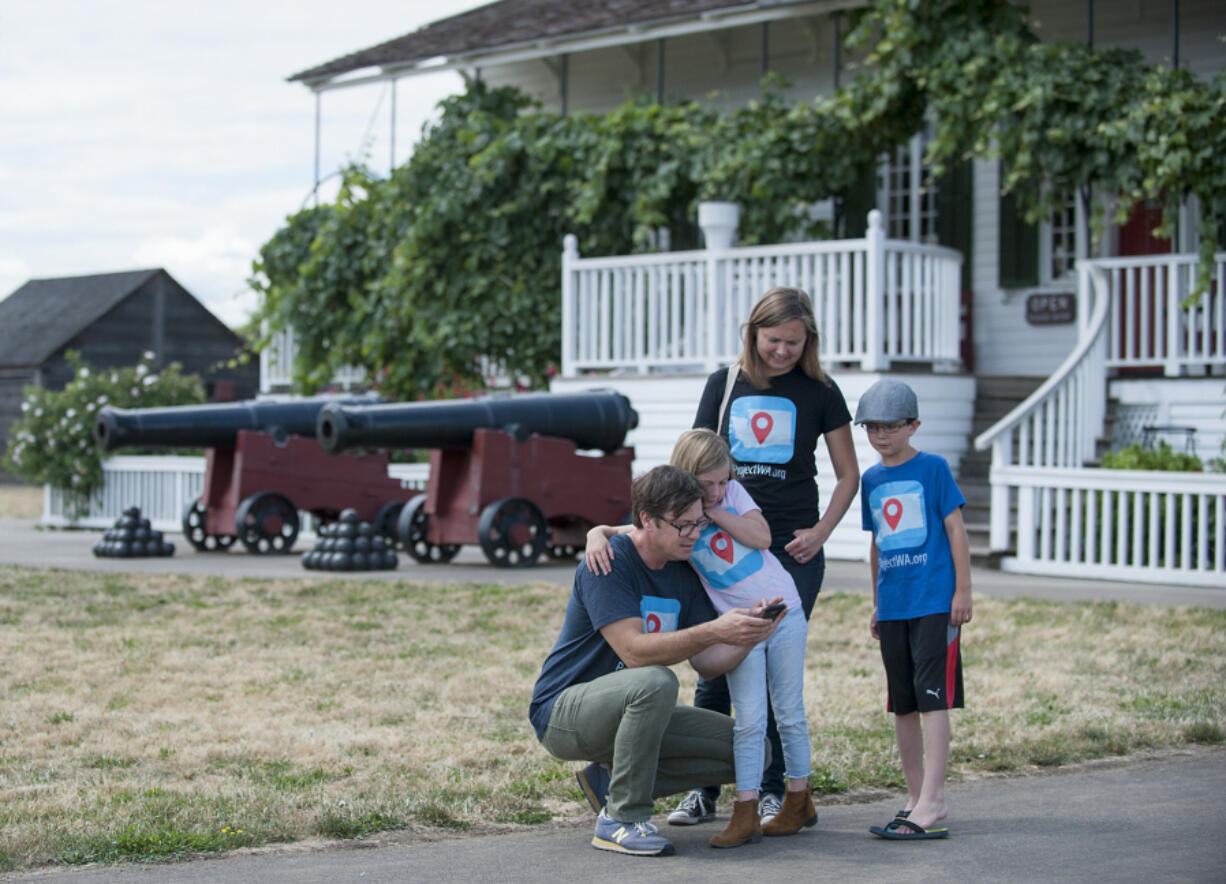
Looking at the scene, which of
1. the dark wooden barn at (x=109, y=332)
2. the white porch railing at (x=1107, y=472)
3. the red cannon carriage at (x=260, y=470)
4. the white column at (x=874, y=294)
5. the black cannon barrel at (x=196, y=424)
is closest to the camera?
the white porch railing at (x=1107, y=472)

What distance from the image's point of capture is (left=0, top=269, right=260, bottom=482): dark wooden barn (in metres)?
42.1

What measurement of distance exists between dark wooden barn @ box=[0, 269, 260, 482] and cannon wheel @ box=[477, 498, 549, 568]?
1174 inches

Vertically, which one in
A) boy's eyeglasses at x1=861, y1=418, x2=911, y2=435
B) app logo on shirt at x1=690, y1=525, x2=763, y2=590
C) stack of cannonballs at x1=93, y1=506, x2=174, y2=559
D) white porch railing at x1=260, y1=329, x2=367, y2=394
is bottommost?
stack of cannonballs at x1=93, y1=506, x2=174, y2=559

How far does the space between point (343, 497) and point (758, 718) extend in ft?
37.6

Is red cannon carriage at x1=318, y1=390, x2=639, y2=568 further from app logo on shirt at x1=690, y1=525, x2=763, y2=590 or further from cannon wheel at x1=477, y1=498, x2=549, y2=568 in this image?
app logo on shirt at x1=690, y1=525, x2=763, y2=590

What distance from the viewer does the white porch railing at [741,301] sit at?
49.0ft

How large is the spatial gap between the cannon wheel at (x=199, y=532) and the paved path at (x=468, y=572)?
123 mm

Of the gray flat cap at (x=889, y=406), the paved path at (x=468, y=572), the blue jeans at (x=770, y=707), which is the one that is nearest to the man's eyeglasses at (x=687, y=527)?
the blue jeans at (x=770, y=707)

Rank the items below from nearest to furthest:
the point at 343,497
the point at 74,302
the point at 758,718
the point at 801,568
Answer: the point at 758,718, the point at 801,568, the point at 343,497, the point at 74,302

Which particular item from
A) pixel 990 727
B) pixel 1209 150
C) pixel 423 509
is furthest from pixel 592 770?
pixel 1209 150

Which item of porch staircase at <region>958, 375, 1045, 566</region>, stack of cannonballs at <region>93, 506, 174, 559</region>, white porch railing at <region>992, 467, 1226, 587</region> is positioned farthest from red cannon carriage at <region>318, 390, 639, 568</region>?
white porch railing at <region>992, 467, 1226, 587</region>

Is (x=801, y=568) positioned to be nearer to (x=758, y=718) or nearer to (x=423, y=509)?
(x=758, y=718)

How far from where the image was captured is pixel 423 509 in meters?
14.7

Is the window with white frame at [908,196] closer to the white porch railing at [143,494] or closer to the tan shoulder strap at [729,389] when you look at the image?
the white porch railing at [143,494]
